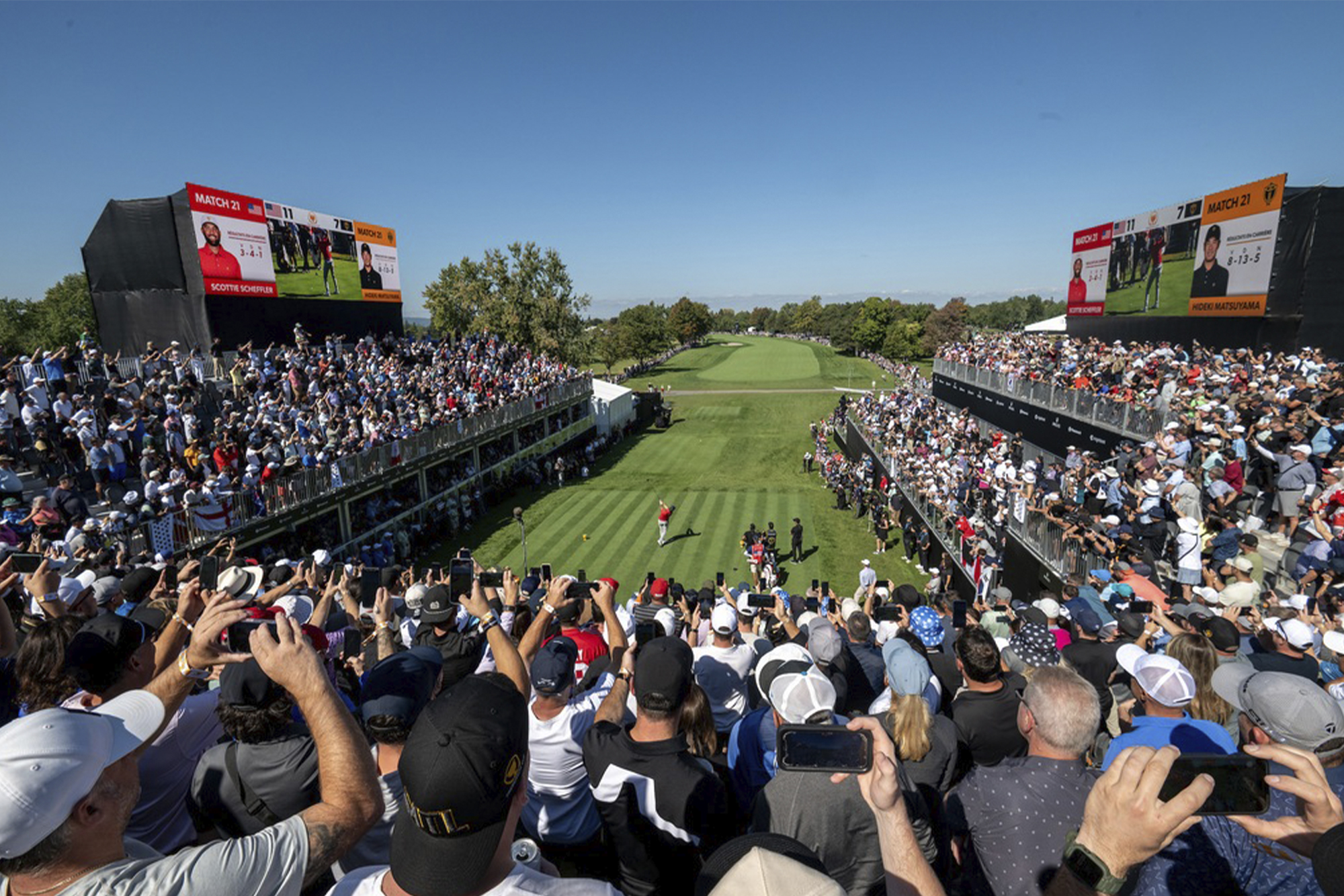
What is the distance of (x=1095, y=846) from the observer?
1896 millimetres

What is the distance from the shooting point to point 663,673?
10.6 ft

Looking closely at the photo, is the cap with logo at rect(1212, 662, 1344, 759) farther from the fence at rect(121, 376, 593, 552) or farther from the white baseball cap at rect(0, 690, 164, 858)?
the fence at rect(121, 376, 593, 552)

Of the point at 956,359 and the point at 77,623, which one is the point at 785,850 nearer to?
the point at 77,623

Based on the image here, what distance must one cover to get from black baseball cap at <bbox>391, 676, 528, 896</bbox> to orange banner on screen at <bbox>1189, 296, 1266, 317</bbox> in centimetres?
2858

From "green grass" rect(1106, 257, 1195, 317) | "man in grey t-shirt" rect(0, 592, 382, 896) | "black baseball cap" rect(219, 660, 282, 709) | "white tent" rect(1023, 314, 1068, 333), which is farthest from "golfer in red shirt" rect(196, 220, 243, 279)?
"white tent" rect(1023, 314, 1068, 333)

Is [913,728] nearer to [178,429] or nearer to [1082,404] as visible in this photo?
[178,429]

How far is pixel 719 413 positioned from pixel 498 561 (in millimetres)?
30941

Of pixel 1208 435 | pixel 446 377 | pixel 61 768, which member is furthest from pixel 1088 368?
pixel 61 768

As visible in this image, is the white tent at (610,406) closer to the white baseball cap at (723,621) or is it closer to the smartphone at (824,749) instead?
the white baseball cap at (723,621)

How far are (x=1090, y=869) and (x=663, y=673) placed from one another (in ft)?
6.03

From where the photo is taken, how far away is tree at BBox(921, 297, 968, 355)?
98375 millimetres

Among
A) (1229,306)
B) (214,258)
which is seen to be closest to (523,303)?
(214,258)

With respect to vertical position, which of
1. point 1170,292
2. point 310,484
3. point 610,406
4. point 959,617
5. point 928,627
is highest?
point 1170,292

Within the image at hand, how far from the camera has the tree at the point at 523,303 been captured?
2066 inches
